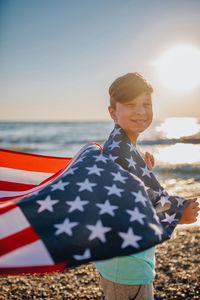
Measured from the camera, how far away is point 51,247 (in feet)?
4.54

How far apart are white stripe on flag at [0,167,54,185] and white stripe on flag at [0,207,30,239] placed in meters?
1.16

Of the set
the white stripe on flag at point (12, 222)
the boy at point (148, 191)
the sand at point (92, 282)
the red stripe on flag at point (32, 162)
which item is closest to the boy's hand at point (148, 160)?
the boy at point (148, 191)

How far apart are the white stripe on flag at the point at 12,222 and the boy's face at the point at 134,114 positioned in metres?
0.91

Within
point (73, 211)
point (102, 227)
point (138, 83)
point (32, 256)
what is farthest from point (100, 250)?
point (138, 83)

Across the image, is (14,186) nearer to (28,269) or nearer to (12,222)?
(12,222)

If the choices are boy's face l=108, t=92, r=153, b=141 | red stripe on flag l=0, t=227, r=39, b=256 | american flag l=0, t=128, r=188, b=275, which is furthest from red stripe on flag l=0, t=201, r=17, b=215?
boy's face l=108, t=92, r=153, b=141

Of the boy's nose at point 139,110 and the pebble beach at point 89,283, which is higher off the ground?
the boy's nose at point 139,110

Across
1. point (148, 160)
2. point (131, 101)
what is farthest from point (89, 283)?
point (131, 101)

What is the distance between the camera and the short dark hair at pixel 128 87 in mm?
1781

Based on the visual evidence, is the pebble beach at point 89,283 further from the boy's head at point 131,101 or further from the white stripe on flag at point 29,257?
the boy's head at point 131,101

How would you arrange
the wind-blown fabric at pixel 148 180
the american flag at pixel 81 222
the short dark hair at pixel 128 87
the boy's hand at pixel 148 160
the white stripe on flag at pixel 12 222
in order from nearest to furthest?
the american flag at pixel 81 222, the white stripe on flag at pixel 12 222, the wind-blown fabric at pixel 148 180, the short dark hair at pixel 128 87, the boy's hand at pixel 148 160

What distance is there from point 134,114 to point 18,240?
3.63 feet

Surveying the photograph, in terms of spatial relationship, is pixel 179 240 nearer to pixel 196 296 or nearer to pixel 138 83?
pixel 196 296

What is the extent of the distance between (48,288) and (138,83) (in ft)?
8.98
